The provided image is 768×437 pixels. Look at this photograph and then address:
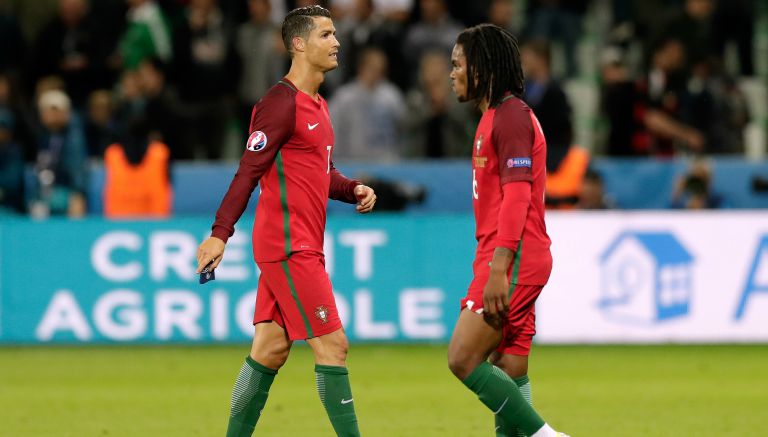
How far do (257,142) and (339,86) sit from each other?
31.5 feet

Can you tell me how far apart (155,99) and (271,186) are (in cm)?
886

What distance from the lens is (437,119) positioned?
48.6 feet

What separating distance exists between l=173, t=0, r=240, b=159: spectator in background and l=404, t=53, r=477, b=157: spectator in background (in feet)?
6.80

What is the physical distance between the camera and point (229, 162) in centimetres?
1588

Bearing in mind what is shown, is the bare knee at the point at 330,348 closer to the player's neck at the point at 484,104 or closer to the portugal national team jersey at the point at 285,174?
the portugal national team jersey at the point at 285,174

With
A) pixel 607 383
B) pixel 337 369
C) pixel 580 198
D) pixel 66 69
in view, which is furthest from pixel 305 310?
pixel 66 69

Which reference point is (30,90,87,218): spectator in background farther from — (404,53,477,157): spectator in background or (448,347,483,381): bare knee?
(448,347,483,381): bare knee

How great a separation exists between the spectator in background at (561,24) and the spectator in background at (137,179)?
465cm

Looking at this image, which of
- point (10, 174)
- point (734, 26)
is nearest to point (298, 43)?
point (10, 174)

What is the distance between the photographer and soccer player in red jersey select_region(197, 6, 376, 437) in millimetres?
6246

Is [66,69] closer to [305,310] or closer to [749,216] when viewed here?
[749,216]

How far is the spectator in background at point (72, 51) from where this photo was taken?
15984 millimetres

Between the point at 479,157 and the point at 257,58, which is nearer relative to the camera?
the point at 479,157

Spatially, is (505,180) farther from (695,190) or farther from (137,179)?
(137,179)
